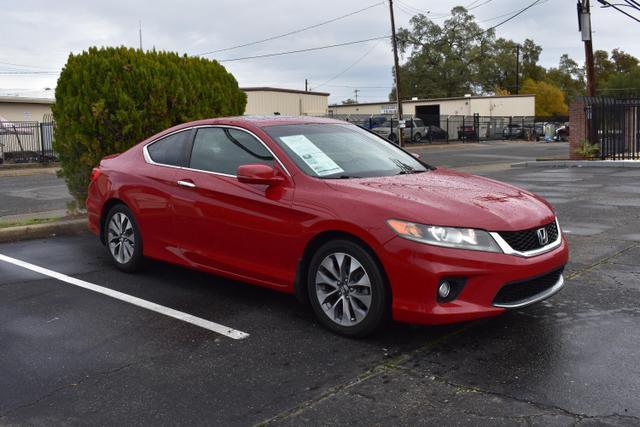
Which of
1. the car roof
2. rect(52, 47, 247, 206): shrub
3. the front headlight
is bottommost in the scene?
the front headlight

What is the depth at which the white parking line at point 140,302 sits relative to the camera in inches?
182

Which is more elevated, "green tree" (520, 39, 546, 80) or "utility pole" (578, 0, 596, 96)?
"green tree" (520, 39, 546, 80)

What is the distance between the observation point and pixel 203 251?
5.31m

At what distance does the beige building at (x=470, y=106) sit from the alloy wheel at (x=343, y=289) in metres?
56.5

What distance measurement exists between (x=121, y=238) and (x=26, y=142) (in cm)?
2515

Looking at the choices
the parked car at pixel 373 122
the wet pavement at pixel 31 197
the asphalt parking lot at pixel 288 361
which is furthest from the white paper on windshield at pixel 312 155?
the parked car at pixel 373 122

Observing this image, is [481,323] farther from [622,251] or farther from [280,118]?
[622,251]

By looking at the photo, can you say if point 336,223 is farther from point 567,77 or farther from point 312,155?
point 567,77

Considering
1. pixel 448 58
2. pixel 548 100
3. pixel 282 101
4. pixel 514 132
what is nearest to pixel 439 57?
pixel 448 58

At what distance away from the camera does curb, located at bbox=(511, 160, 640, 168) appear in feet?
62.2

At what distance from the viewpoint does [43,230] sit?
823cm

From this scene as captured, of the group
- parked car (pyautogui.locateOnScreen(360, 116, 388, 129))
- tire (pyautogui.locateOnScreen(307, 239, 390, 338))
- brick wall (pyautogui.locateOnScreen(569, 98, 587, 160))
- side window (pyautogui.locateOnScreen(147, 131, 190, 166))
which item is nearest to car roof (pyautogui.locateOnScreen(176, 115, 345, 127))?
side window (pyautogui.locateOnScreen(147, 131, 190, 166))

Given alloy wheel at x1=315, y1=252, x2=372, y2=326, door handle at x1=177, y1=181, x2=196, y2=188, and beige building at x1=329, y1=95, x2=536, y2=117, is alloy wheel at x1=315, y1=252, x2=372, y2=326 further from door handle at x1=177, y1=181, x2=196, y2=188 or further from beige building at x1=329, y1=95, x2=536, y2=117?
beige building at x1=329, y1=95, x2=536, y2=117

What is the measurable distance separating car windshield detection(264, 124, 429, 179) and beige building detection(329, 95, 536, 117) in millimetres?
55096
